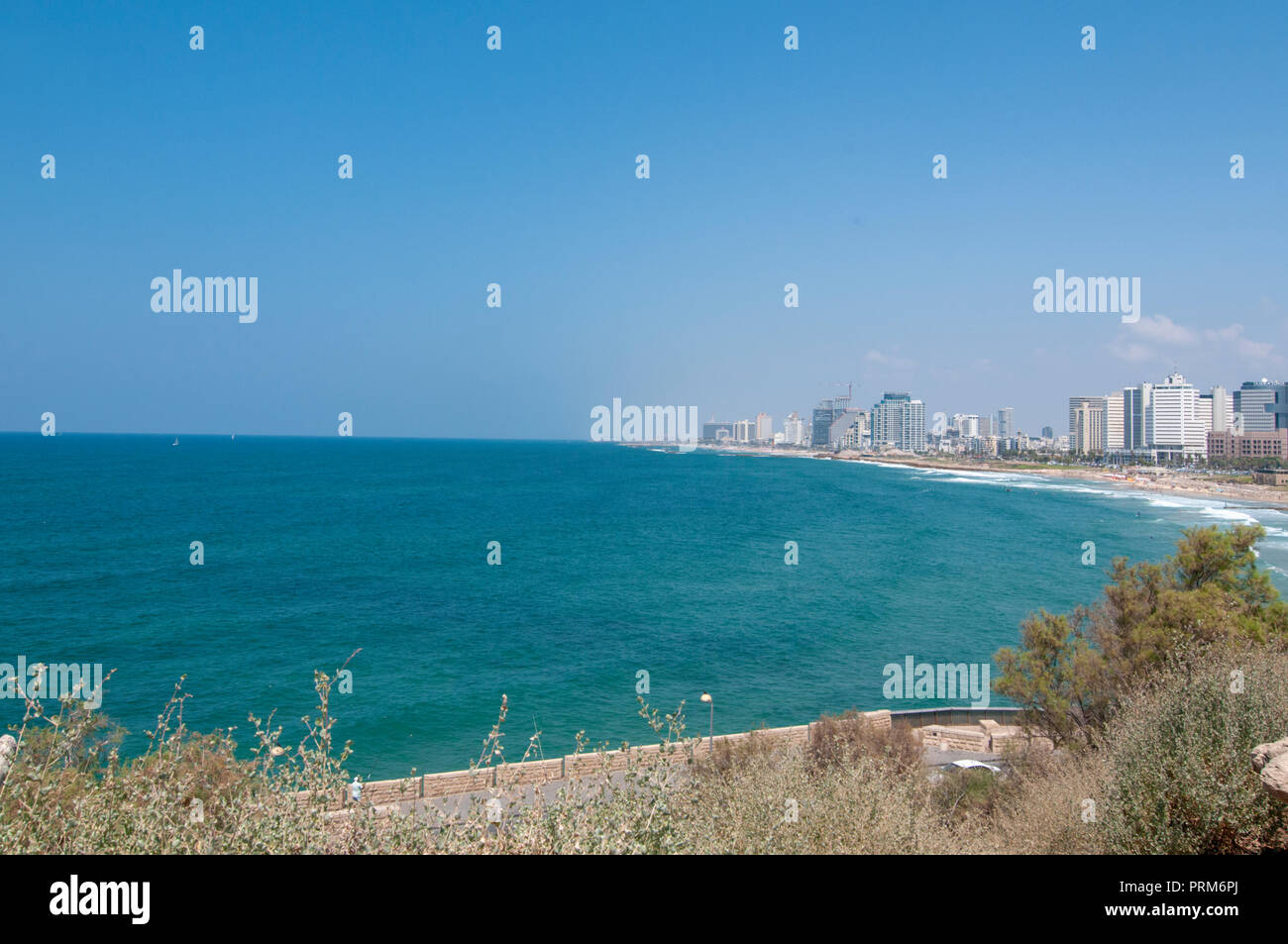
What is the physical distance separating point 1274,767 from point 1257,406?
24935cm

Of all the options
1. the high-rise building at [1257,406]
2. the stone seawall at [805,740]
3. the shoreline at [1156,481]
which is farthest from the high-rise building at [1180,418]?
the stone seawall at [805,740]

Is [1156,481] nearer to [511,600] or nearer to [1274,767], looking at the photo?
[511,600]

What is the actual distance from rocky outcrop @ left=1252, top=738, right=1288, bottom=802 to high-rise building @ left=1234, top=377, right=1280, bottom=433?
240 metres

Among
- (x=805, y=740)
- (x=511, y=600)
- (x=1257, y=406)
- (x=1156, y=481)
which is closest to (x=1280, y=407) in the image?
(x=1257, y=406)

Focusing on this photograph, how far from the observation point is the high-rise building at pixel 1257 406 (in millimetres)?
189750

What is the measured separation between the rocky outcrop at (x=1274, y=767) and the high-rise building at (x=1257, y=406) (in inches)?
9461

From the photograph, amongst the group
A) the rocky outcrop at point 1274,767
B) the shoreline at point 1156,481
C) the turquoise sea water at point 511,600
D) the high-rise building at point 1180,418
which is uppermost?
the high-rise building at point 1180,418

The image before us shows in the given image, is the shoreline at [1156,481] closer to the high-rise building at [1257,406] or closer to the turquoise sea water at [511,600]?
the turquoise sea water at [511,600]

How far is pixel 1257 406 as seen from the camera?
194m

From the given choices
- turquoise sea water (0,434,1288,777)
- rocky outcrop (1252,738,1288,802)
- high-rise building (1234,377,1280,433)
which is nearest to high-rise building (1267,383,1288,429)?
high-rise building (1234,377,1280,433)

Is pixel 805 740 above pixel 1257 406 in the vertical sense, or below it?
below

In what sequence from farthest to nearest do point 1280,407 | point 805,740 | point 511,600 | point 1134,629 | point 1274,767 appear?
point 1280,407
point 511,600
point 805,740
point 1134,629
point 1274,767
